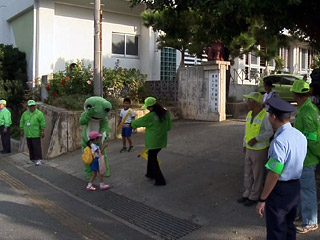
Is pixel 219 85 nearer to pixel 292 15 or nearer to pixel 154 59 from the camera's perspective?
pixel 292 15

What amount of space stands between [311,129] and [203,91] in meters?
7.43

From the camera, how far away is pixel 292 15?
575 centimetres

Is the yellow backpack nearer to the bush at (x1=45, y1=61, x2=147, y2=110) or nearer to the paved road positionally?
the paved road

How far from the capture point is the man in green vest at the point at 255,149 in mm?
5375

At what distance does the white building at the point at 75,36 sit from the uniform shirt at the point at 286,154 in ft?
43.1

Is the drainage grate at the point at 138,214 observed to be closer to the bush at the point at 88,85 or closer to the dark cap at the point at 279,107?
the dark cap at the point at 279,107

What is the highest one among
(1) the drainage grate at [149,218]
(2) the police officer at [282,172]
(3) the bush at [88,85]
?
(3) the bush at [88,85]

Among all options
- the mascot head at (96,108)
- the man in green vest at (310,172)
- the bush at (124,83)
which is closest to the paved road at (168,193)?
the man in green vest at (310,172)

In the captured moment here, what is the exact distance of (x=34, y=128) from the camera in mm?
9203

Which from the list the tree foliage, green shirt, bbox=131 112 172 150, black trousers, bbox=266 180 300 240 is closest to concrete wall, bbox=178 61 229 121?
the tree foliage

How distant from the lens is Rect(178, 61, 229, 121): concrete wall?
11.4 metres

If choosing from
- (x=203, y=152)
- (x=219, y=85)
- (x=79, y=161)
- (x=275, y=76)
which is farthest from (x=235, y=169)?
(x=275, y=76)

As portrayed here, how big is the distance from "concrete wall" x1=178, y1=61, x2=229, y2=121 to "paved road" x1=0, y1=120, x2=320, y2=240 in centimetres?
173

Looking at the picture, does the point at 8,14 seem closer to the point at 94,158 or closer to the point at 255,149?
the point at 94,158
